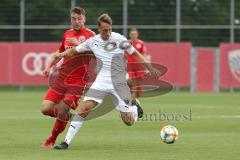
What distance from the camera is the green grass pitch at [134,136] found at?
40.7 ft

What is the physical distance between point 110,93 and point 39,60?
23.3 metres

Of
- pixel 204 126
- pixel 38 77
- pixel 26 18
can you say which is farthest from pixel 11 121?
pixel 26 18

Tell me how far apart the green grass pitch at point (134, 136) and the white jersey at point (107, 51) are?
126 centimetres

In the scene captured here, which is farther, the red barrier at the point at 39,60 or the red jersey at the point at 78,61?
the red barrier at the point at 39,60

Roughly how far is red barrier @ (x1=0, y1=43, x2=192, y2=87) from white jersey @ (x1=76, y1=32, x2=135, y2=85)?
22824 millimetres

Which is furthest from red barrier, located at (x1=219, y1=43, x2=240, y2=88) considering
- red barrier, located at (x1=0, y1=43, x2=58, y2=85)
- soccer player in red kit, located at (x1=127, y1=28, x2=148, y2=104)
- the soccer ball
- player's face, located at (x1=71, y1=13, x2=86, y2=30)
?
player's face, located at (x1=71, y1=13, x2=86, y2=30)

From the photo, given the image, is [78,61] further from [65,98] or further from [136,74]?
[136,74]

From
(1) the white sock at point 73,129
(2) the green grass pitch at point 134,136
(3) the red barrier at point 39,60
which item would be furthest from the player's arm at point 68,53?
(3) the red barrier at point 39,60

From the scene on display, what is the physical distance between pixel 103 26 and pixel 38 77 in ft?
78.3

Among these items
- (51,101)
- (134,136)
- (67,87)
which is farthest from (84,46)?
(134,136)

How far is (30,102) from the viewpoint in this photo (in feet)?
91.8

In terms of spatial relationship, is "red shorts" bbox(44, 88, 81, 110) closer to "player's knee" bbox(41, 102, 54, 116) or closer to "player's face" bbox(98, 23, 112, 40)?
"player's knee" bbox(41, 102, 54, 116)

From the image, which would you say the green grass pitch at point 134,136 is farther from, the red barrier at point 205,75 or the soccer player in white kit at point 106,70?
the red barrier at point 205,75

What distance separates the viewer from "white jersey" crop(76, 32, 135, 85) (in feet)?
44.7
